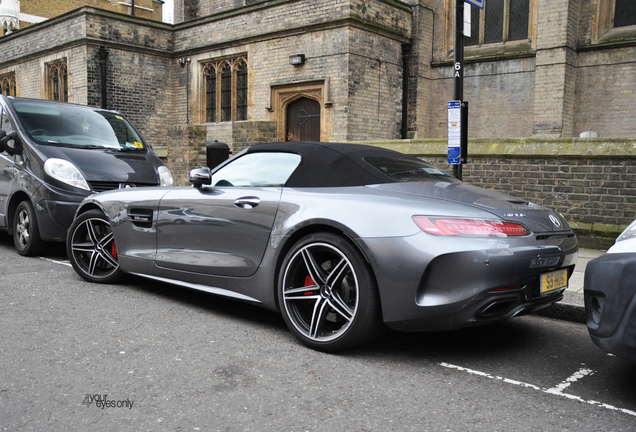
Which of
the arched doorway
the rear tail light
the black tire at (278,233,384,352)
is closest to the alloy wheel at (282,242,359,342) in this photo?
the black tire at (278,233,384,352)

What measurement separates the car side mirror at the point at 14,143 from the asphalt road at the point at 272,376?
3.20 m

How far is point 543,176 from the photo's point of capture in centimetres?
866

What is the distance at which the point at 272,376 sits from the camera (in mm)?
3316

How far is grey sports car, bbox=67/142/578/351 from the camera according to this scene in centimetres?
334

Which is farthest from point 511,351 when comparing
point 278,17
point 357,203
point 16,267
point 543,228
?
point 278,17

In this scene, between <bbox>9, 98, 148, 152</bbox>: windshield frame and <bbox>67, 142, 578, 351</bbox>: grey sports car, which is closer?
<bbox>67, 142, 578, 351</bbox>: grey sports car

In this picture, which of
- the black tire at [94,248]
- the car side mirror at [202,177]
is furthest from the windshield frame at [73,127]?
the car side mirror at [202,177]

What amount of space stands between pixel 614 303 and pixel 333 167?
6.51 feet

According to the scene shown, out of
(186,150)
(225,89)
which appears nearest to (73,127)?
(186,150)

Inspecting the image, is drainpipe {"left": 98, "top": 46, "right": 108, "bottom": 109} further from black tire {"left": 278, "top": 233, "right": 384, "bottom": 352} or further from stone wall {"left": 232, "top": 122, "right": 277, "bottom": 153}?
black tire {"left": 278, "top": 233, "right": 384, "bottom": 352}

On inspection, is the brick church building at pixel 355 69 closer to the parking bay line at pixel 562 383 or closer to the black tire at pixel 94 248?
the black tire at pixel 94 248

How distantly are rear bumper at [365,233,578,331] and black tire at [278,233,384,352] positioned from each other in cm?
11

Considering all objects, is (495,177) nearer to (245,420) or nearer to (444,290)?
(444,290)

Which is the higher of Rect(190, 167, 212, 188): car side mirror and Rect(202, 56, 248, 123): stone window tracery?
Rect(202, 56, 248, 123): stone window tracery
